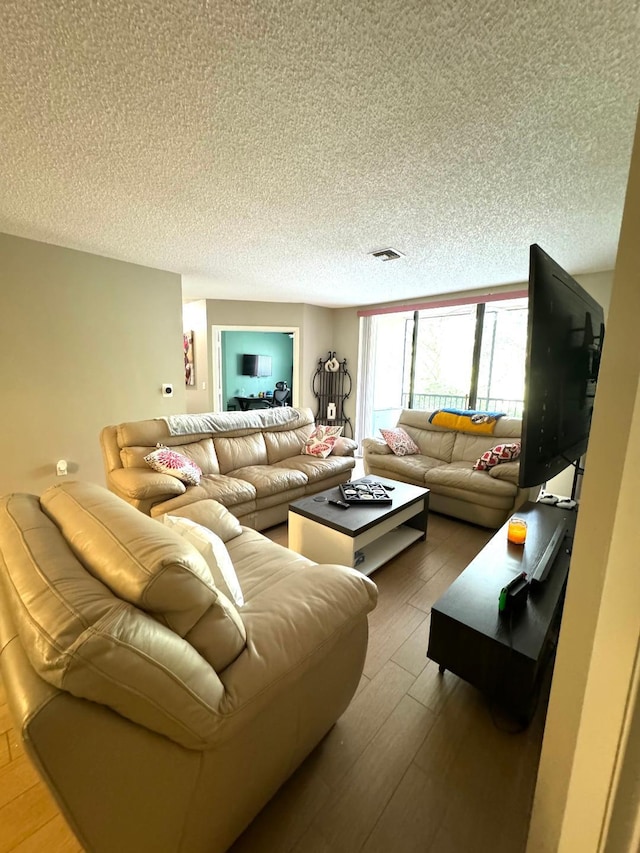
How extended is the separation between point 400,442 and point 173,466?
235 centimetres

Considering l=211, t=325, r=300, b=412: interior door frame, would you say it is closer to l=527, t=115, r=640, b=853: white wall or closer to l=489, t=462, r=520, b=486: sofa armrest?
l=489, t=462, r=520, b=486: sofa armrest

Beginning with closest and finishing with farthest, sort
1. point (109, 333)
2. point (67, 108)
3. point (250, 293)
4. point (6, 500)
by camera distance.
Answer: point (6, 500)
point (67, 108)
point (109, 333)
point (250, 293)

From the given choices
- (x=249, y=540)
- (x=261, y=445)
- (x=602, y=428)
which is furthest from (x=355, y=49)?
(x=261, y=445)

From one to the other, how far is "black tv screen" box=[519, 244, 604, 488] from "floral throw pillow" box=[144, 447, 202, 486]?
2329 millimetres

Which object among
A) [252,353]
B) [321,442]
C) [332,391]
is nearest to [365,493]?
[321,442]

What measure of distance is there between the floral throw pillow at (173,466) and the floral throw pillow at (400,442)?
6.74 ft

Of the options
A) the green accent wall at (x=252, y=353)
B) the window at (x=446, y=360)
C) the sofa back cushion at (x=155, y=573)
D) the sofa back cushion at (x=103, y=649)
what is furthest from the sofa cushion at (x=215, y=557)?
the green accent wall at (x=252, y=353)

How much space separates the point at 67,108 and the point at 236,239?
1.39 m

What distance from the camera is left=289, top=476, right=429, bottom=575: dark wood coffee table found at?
2.10 metres

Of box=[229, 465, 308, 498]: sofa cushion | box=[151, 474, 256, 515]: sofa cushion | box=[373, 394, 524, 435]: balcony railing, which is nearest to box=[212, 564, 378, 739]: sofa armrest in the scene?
box=[151, 474, 256, 515]: sofa cushion

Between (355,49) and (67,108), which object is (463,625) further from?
(67,108)

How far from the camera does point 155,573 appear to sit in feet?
2.48

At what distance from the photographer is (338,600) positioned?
1135 millimetres

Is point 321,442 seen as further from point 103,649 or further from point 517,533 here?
point 103,649
